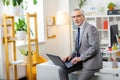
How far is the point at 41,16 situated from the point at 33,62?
1.45m

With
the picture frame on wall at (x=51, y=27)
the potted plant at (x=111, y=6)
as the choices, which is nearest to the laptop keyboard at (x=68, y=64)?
the picture frame on wall at (x=51, y=27)

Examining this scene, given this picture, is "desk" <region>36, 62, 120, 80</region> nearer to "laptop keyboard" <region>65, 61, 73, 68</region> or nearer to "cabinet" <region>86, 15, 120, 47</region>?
"laptop keyboard" <region>65, 61, 73, 68</region>

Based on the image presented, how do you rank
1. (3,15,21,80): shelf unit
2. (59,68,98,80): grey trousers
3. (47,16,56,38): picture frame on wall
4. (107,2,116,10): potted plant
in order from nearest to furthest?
(59,68,98,80): grey trousers, (3,15,21,80): shelf unit, (107,2,116,10): potted plant, (47,16,56,38): picture frame on wall

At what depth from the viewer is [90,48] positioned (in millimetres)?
3324

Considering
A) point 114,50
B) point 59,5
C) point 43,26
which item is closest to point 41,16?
point 43,26

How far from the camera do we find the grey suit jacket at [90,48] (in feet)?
10.9

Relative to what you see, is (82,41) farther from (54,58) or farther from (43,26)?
(43,26)

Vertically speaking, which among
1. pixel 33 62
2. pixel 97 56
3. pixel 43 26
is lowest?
pixel 33 62

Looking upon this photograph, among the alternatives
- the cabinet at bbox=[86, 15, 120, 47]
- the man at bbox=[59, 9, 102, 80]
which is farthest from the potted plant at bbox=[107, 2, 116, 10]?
the man at bbox=[59, 9, 102, 80]

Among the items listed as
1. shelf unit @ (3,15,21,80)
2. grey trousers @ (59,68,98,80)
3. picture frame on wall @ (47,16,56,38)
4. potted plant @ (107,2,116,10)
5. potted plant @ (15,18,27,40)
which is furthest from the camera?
picture frame on wall @ (47,16,56,38)

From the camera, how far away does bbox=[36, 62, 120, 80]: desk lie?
3.34m

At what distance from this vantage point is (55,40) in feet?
22.5

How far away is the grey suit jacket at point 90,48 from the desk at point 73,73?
0.36ft

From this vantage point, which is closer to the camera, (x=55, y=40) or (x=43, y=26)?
(x=43, y=26)
